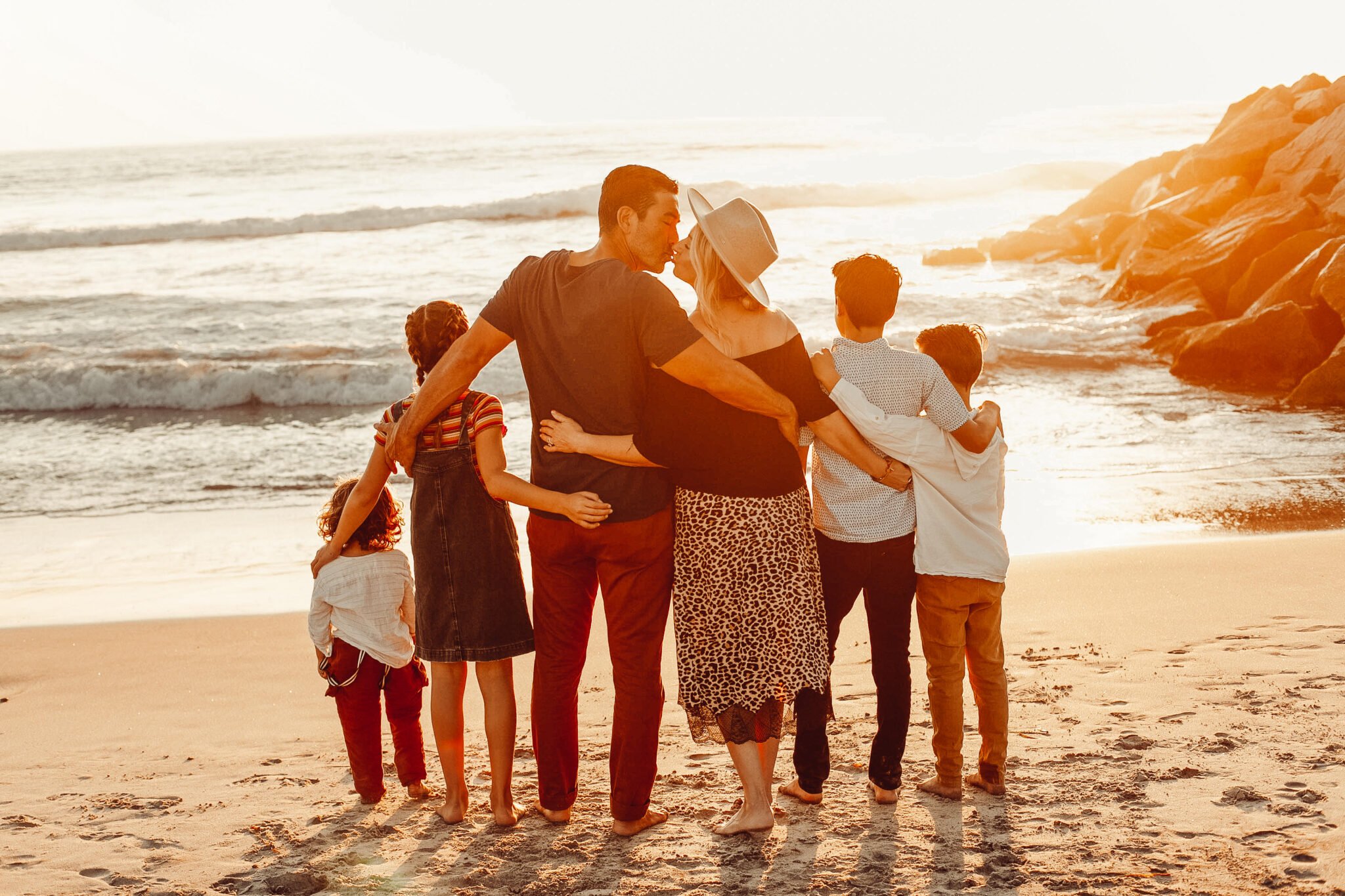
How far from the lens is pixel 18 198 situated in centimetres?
3772

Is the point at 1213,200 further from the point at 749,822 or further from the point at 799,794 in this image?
the point at 749,822

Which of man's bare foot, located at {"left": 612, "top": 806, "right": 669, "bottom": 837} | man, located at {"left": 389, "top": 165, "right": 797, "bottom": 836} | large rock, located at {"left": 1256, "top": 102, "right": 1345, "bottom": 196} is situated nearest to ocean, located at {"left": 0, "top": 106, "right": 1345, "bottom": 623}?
large rock, located at {"left": 1256, "top": 102, "right": 1345, "bottom": 196}

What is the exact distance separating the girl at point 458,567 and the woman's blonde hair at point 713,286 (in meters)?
0.67

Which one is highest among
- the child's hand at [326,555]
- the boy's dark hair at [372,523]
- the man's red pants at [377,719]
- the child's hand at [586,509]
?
the child's hand at [586,509]

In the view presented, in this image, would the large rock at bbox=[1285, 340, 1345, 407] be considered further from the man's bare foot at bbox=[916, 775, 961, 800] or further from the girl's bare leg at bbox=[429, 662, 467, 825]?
the girl's bare leg at bbox=[429, 662, 467, 825]

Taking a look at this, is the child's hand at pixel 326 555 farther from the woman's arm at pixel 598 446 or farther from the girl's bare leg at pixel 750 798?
the girl's bare leg at pixel 750 798

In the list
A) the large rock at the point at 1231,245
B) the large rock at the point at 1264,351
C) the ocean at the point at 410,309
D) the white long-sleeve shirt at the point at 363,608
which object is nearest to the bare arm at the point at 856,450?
the white long-sleeve shirt at the point at 363,608

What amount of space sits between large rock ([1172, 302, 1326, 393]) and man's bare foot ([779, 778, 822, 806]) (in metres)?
8.52

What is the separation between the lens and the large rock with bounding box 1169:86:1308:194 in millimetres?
15445

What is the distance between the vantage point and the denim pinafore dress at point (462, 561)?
3.12m

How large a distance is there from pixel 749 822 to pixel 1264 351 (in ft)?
30.0

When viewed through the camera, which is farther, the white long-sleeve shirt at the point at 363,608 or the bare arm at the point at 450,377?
the white long-sleeve shirt at the point at 363,608

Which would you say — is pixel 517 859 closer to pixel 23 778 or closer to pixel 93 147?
pixel 23 778

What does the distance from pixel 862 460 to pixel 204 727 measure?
2.58 metres
